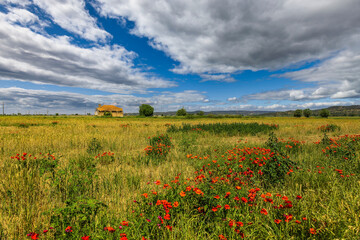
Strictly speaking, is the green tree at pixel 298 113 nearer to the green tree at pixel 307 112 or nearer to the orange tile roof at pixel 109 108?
the green tree at pixel 307 112

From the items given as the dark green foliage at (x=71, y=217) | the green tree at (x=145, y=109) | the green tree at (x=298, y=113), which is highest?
the green tree at (x=145, y=109)

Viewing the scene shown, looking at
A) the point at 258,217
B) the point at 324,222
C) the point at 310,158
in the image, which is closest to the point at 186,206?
the point at 258,217

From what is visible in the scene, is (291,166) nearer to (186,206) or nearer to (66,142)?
(186,206)

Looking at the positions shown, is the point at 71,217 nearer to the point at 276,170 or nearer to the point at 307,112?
the point at 276,170

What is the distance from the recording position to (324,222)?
7.41 feet

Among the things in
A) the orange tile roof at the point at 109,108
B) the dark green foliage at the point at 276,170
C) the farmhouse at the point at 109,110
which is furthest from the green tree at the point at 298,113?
the dark green foliage at the point at 276,170

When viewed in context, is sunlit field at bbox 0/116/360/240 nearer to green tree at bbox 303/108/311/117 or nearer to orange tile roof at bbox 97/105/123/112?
orange tile roof at bbox 97/105/123/112

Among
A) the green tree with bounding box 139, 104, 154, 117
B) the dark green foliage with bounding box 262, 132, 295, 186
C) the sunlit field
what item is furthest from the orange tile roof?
the dark green foliage with bounding box 262, 132, 295, 186

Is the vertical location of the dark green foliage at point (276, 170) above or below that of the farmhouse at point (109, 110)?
below

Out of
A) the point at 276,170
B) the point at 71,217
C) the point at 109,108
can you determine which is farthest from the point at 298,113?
the point at 109,108

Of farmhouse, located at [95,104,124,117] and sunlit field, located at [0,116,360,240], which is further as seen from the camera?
farmhouse, located at [95,104,124,117]

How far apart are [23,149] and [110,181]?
6.78m

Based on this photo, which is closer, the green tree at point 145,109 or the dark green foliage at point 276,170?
the dark green foliage at point 276,170

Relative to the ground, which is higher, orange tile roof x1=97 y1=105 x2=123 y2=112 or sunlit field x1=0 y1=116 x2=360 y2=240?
orange tile roof x1=97 y1=105 x2=123 y2=112
